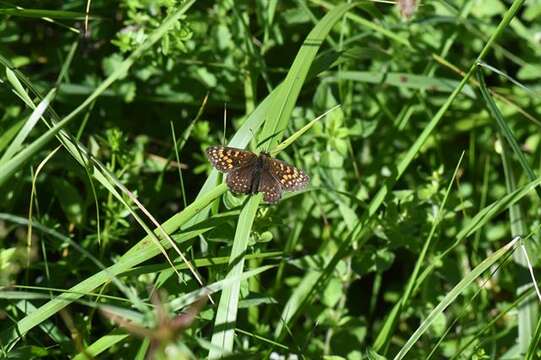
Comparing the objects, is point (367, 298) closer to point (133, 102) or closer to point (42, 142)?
point (133, 102)

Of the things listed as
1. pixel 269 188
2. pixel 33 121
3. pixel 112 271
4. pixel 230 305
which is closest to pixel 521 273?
pixel 269 188

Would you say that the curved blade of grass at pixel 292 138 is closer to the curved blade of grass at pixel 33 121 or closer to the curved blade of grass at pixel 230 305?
the curved blade of grass at pixel 230 305

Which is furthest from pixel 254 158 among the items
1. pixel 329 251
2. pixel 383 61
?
pixel 383 61

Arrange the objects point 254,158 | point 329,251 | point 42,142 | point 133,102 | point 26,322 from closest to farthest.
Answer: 1. point 42,142
2. point 26,322
3. point 254,158
4. point 329,251
5. point 133,102

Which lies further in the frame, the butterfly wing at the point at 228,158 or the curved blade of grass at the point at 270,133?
the butterfly wing at the point at 228,158

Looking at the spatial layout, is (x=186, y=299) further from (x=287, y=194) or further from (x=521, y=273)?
(x=521, y=273)

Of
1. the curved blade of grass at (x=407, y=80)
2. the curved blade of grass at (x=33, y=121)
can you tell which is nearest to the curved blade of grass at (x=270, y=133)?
the curved blade of grass at (x=407, y=80)
